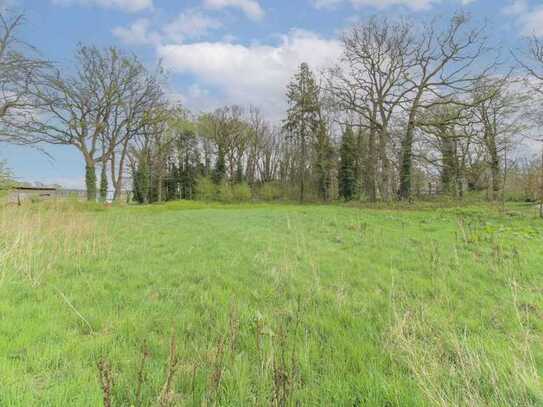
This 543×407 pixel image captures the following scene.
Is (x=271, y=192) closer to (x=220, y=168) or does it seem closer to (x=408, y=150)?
(x=220, y=168)

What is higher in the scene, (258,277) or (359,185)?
(359,185)

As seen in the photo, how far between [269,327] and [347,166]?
99.6 ft

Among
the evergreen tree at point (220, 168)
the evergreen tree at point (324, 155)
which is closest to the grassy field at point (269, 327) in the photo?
the evergreen tree at point (324, 155)

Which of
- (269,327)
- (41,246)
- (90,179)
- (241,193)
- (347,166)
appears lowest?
(269,327)

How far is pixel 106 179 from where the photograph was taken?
29.5 m

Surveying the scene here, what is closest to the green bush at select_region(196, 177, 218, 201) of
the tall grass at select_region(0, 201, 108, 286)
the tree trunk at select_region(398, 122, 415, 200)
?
the tree trunk at select_region(398, 122, 415, 200)

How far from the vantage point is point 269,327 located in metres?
2.26

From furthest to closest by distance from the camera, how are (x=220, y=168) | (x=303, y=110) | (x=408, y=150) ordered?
(x=220, y=168), (x=303, y=110), (x=408, y=150)

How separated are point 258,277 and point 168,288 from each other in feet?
3.91

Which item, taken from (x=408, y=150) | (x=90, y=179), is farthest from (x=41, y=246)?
(x=90, y=179)

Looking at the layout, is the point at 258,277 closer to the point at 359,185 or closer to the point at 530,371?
the point at 530,371

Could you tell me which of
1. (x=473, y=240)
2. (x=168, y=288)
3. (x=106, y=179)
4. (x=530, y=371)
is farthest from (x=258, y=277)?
(x=106, y=179)

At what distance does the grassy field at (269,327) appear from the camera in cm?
150

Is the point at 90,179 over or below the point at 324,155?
below
